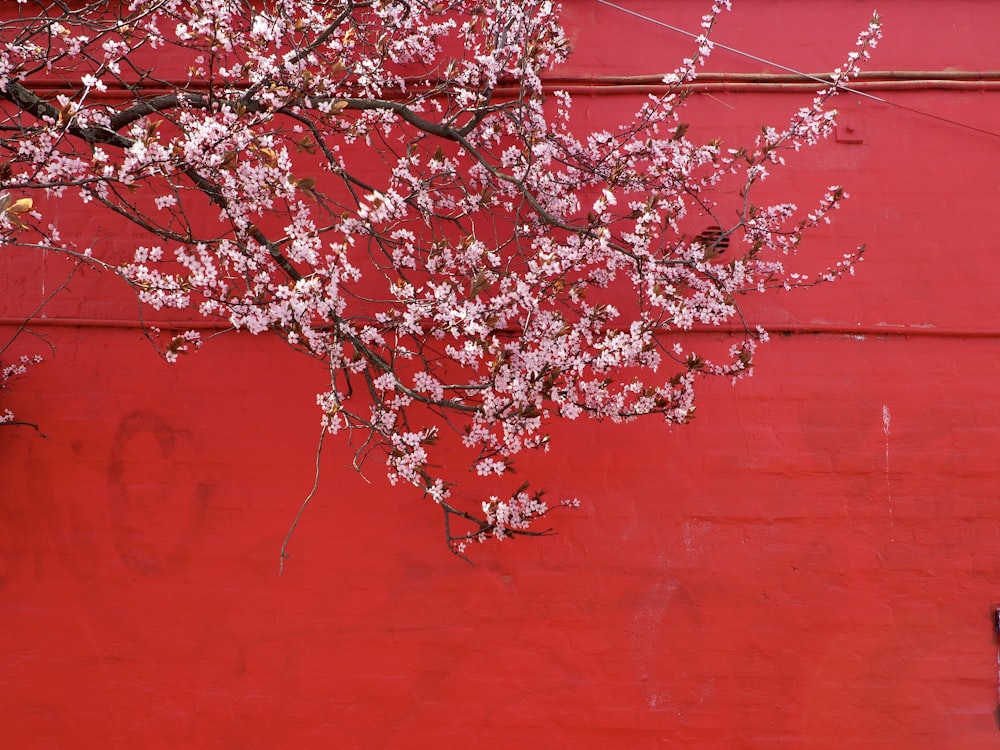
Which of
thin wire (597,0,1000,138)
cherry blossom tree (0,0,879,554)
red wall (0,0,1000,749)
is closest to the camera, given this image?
cherry blossom tree (0,0,879,554)

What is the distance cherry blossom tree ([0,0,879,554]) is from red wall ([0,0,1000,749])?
237mm

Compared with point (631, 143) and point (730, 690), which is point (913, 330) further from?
point (730, 690)

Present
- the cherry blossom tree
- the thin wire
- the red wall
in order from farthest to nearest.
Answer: the thin wire, the red wall, the cherry blossom tree

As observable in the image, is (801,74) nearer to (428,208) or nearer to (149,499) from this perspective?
(428,208)

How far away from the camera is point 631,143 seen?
3.84 meters

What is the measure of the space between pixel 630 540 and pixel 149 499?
2.40 m

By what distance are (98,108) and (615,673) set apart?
368 cm

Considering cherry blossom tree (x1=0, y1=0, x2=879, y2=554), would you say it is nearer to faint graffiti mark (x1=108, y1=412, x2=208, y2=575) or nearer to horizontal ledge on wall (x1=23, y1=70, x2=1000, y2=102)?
horizontal ledge on wall (x1=23, y1=70, x2=1000, y2=102)

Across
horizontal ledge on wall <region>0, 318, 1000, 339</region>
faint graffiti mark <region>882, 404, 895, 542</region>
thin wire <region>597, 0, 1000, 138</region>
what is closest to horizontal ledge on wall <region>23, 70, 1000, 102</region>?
thin wire <region>597, 0, 1000, 138</region>

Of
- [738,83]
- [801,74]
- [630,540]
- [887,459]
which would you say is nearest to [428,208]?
[738,83]

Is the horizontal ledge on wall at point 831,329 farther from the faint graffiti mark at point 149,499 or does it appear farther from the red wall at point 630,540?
the faint graffiti mark at point 149,499

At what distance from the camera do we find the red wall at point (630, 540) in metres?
3.96

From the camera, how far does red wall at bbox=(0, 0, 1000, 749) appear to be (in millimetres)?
3961

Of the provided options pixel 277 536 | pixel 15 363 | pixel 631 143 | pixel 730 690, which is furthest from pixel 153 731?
pixel 631 143
